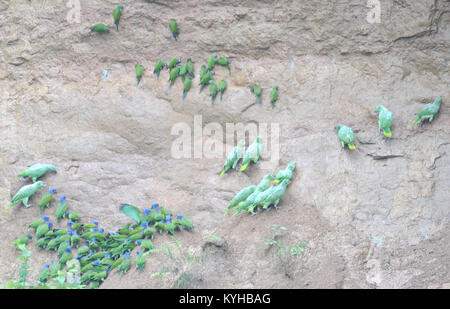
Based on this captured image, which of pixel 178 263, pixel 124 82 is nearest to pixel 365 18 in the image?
pixel 124 82

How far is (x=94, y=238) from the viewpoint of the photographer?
6.65 meters

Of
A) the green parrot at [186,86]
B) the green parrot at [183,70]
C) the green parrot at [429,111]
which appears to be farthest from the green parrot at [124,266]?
the green parrot at [429,111]

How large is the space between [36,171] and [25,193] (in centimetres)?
35

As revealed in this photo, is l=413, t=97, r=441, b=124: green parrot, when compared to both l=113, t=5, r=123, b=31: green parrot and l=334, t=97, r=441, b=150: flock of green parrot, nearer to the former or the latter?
l=334, t=97, r=441, b=150: flock of green parrot

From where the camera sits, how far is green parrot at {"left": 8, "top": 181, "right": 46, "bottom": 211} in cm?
704

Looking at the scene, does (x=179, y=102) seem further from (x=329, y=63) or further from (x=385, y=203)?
(x=385, y=203)

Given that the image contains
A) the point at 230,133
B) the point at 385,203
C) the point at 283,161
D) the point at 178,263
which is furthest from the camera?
the point at 230,133

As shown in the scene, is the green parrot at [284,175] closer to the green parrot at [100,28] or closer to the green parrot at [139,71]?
the green parrot at [139,71]

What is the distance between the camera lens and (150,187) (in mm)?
7312

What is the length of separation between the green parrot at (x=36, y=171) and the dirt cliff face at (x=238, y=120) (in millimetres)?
143

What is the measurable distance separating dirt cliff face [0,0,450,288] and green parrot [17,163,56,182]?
0.14m

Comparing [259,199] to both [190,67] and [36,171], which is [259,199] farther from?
[36,171]

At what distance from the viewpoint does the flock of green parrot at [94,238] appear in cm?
624

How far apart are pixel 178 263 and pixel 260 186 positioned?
134 cm
